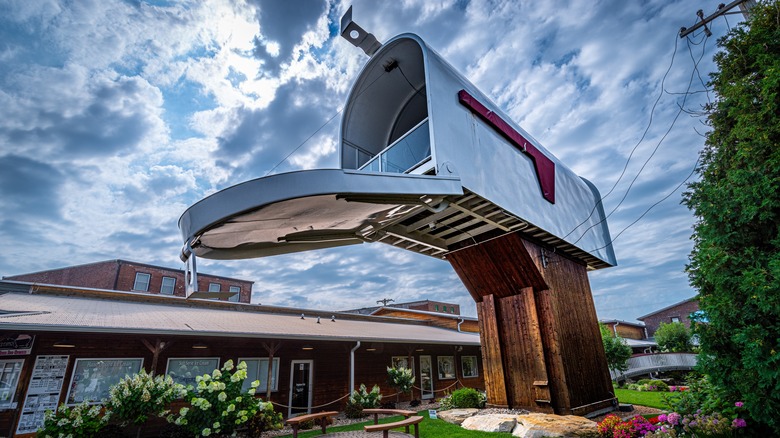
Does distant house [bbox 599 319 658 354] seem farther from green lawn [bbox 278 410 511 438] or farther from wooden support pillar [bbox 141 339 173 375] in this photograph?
wooden support pillar [bbox 141 339 173 375]

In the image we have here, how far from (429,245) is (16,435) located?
10.3m

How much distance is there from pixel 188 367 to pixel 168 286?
2139cm

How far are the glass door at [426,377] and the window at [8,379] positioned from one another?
1332 cm

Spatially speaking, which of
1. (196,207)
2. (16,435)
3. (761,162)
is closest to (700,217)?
(761,162)

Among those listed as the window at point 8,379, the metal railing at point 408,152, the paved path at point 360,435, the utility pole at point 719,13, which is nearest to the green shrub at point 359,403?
the paved path at point 360,435

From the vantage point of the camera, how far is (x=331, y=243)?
311 inches

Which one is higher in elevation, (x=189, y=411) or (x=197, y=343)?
(x=197, y=343)

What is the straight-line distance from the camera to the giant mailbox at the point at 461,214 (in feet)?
20.5

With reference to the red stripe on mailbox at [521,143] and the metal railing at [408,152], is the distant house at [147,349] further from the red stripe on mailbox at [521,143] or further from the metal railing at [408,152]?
the red stripe on mailbox at [521,143]

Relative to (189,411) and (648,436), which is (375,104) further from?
(648,436)

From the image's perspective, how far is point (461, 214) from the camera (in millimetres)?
9250

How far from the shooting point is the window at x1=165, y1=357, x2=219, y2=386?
1041 cm

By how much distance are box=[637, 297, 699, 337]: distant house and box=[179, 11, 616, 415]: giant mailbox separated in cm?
3747

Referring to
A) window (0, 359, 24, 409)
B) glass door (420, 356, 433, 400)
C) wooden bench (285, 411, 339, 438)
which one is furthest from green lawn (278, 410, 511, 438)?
glass door (420, 356, 433, 400)
